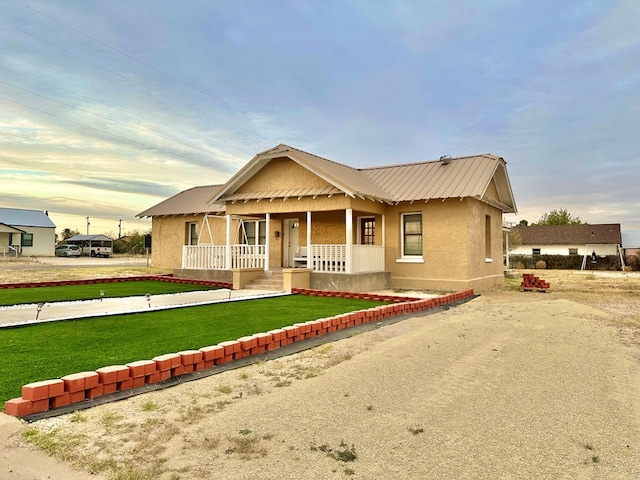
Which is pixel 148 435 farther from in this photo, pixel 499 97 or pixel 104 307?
pixel 499 97

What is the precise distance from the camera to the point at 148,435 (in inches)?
144

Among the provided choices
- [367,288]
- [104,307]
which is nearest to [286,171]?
[367,288]

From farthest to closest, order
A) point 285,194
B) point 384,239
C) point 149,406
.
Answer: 1. point 384,239
2. point 285,194
3. point 149,406

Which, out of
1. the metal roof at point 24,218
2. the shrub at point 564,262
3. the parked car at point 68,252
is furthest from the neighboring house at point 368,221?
the metal roof at point 24,218

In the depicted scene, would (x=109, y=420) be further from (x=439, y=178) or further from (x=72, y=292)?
(x=439, y=178)

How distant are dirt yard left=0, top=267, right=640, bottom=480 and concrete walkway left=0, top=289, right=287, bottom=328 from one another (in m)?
5.07

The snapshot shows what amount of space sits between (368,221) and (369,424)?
14.5 metres

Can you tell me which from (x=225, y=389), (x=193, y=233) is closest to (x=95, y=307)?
(x=225, y=389)

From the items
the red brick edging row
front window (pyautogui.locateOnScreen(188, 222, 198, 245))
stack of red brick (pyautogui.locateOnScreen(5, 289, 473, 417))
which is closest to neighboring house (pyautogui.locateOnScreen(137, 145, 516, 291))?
the red brick edging row

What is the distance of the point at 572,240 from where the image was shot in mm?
48625

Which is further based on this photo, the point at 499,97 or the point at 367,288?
the point at 499,97

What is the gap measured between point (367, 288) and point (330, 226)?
4160mm

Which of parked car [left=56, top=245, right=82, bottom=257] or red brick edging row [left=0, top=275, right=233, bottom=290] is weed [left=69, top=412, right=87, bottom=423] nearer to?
red brick edging row [left=0, top=275, right=233, bottom=290]

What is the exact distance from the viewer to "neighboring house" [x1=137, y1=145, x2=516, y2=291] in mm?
15227
